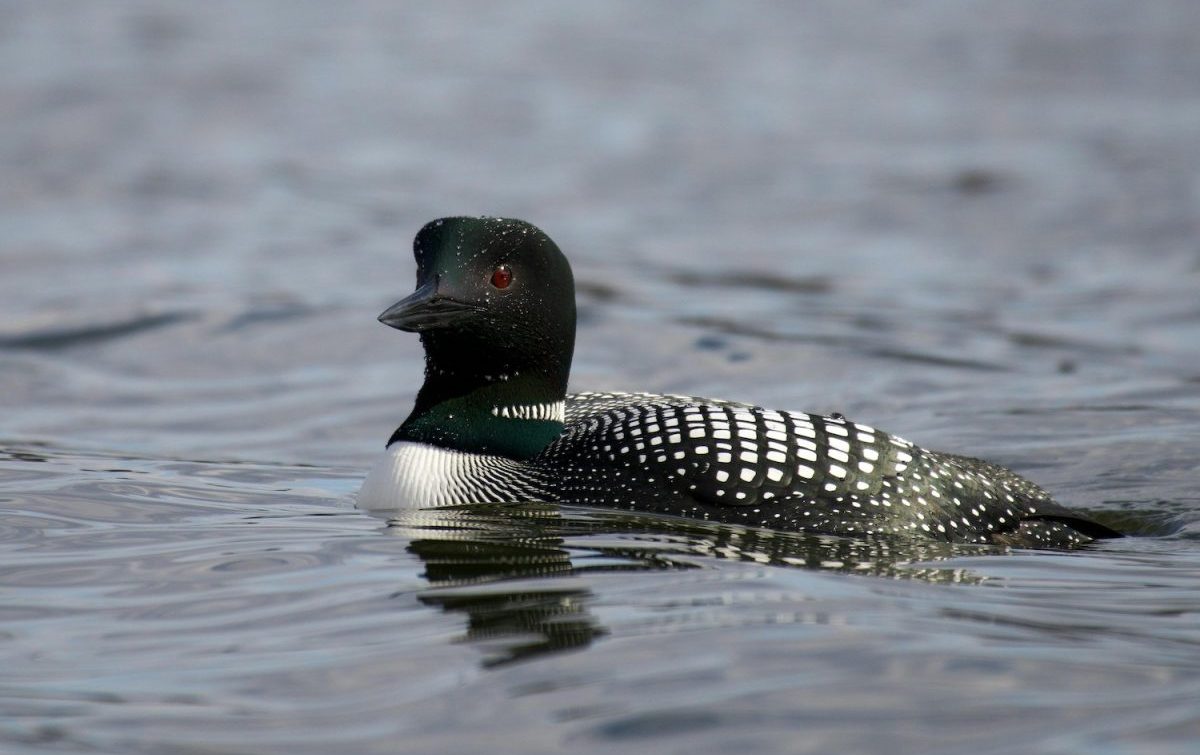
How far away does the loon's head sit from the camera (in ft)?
15.8

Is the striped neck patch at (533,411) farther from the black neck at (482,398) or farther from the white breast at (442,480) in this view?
the white breast at (442,480)

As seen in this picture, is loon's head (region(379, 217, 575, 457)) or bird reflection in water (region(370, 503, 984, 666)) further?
loon's head (region(379, 217, 575, 457))

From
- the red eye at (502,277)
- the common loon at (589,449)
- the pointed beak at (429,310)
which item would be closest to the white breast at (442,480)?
the common loon at (589,449)

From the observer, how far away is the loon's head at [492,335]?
4816 millimetres

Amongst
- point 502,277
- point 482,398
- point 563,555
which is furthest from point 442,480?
point 563,555

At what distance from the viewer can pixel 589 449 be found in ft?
15.8

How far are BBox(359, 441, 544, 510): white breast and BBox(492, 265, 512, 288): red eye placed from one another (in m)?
0.46

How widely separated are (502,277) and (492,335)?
159 mm

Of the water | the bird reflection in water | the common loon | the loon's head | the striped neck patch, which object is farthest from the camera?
the striped neck patch

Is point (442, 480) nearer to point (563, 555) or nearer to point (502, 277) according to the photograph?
point (502, 277)

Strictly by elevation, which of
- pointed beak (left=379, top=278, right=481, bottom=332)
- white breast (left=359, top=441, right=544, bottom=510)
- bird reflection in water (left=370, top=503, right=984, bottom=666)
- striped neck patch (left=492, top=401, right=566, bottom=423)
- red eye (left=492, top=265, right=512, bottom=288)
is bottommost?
bird reflection in water (left=370, top=503, right=984, bottom=666)

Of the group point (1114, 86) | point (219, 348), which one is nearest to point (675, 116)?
point (1114, 86)

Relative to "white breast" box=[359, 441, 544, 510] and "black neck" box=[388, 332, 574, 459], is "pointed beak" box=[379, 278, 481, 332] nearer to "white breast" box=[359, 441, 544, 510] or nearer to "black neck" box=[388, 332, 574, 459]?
"black neck" box=[388, 332, 574, 459]

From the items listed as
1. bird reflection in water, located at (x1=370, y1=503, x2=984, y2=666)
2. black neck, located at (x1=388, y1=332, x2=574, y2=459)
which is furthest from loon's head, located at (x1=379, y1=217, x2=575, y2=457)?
bird reflection in water, located at (x1=370, y1=503, x2=984, y2=666)
